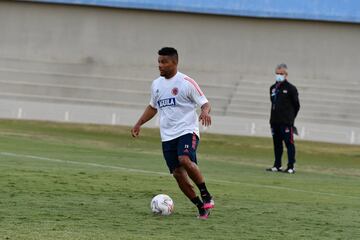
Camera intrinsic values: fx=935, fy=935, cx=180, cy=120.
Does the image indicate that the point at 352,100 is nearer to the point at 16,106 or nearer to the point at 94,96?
the point at 94,96

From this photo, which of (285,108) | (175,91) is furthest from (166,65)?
(285,108)

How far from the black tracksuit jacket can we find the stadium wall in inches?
1051

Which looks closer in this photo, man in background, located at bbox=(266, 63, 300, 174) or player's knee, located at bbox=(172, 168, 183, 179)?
player's knee, located at bbox=(172, 168, 183, 179)

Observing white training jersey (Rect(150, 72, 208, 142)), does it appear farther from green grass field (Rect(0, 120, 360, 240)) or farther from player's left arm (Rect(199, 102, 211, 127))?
green grass field (Rect(0, 120, 360, 240))

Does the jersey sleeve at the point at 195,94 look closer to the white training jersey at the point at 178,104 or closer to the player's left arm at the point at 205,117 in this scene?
the white training jersey at the point at 178,104

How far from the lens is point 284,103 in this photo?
20156 mm

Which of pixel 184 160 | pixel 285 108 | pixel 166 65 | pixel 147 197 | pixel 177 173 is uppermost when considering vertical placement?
pixel 166 65

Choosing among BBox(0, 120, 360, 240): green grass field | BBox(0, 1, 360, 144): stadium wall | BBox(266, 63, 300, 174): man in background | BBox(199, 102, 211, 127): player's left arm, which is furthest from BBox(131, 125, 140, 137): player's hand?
BBox(0, 1, 360, 144): stadium wall

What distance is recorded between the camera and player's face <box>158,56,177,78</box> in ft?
36.2

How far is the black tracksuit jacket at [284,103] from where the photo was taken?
2011 centimetres

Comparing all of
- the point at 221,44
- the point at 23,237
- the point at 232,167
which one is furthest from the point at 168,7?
the point at 23,237

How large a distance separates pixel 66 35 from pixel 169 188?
35.2 m

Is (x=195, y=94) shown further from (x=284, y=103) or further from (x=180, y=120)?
(x=284, y=103)

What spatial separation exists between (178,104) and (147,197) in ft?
7.45
